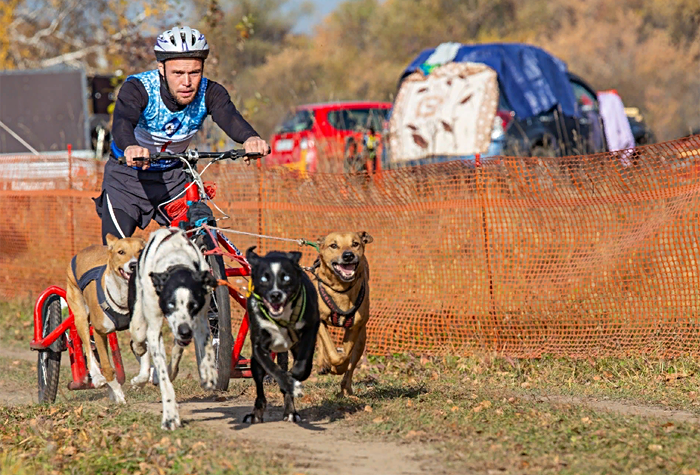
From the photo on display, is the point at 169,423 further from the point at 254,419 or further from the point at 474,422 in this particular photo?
the point at 474,422

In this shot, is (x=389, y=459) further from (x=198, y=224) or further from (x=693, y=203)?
(x=693, y=203)

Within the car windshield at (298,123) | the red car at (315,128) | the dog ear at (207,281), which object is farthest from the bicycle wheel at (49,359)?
the car windshield at (298,123)

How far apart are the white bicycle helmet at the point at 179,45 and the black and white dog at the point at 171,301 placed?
124 cm

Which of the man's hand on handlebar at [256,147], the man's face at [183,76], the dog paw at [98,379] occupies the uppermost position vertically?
the man's face at [183,76]

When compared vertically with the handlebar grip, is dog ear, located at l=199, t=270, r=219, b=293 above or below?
below

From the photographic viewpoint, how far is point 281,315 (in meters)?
5.29

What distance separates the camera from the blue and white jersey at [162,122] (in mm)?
6234

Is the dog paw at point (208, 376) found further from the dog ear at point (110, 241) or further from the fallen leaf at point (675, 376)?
the fallen leaf at point (675, 376)

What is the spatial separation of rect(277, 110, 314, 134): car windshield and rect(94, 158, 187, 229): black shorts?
1048 centimetres

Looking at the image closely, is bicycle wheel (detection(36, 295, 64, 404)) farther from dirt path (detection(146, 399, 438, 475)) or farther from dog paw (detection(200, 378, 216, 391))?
dog paw (detection(200, 378, 216, 391))

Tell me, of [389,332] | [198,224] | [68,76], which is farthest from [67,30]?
[198,224]

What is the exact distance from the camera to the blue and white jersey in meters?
6.23

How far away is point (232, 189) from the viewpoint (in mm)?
10836

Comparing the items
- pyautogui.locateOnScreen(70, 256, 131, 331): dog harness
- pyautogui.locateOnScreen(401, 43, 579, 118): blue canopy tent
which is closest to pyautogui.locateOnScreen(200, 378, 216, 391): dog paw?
pyautogui.locateOnScreen(70, 256, 131, 331): dog harness
